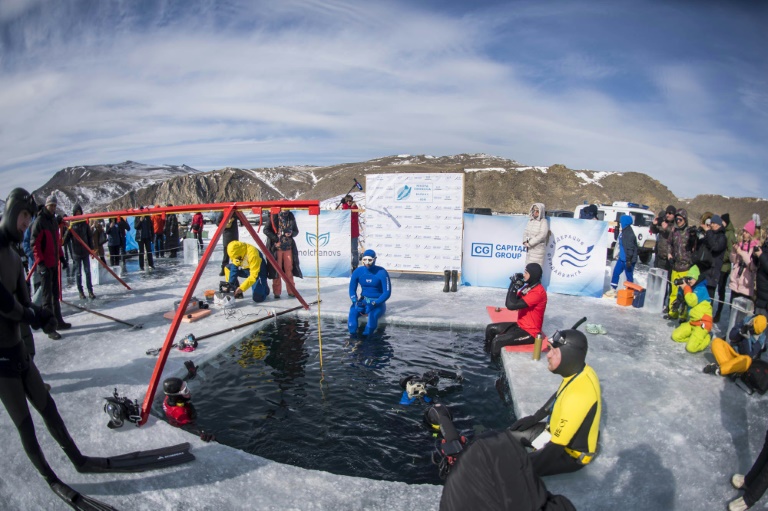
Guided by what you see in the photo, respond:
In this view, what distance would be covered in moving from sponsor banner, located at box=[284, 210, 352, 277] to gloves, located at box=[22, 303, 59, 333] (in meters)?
9.44

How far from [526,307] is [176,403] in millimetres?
5406

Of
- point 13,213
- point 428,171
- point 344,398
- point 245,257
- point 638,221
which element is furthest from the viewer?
point 428,171

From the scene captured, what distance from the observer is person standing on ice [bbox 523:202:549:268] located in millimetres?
10633

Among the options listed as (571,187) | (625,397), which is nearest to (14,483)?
(625,397)

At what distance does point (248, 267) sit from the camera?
33.2 ft

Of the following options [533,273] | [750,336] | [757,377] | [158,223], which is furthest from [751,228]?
[158,223]

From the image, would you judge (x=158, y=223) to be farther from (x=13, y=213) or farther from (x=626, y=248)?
(x=626, y=248)

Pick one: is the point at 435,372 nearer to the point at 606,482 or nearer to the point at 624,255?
the point at 606,482

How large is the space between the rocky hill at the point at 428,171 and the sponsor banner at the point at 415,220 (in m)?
44.0

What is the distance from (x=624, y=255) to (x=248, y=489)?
10.6 m

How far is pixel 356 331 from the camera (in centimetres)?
855

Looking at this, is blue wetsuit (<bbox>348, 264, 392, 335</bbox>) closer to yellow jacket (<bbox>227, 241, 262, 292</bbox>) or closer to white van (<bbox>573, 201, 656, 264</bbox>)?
yellow jacket (<bbox>227, 241, 262, 292</bbox>)

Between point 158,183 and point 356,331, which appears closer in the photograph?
point 356,331

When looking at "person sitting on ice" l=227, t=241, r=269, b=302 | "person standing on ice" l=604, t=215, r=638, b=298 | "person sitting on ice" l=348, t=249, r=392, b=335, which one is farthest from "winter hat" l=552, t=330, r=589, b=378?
"person standing on ice" l=604, t=215, r=638, b=298
